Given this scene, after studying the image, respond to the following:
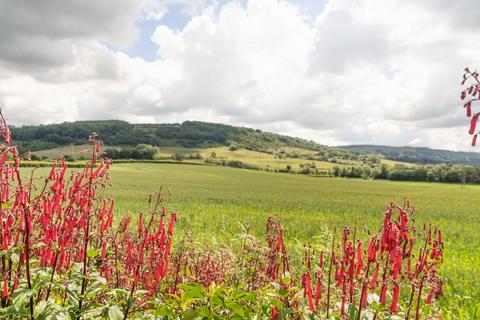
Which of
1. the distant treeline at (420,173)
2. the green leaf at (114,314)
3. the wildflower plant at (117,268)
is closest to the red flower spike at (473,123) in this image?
the wildflower plant at (117,268)

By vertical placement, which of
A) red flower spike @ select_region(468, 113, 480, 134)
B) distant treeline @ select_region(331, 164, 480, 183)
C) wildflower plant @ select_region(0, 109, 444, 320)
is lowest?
distant treeline @ select_region(331, 164, 480, 183)

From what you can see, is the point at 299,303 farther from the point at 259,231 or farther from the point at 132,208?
the point at 132,208

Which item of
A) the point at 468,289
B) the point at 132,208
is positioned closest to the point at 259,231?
the point at 468,289

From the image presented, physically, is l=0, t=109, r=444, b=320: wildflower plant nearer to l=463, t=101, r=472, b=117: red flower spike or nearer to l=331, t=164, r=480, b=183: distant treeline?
l=463, t=101, r=472, b=117: red flower spike

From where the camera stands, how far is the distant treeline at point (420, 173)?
431 feet

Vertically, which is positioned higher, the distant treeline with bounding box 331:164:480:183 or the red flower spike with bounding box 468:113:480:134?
the red flower spike with bounding box 468:113:480:134

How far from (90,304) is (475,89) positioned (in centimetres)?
364

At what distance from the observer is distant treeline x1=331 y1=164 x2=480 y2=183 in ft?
431

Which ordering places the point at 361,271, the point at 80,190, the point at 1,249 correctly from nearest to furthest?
the point at 1,249
the point at 80,190
the point at 361,271

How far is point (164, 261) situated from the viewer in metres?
3.75

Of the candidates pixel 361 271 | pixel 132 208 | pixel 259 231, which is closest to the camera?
pixel 361 271

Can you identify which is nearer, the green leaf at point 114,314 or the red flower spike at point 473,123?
the green leaf at point 114,314

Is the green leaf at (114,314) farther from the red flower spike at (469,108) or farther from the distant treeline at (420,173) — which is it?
the distant treeline at (420,173)

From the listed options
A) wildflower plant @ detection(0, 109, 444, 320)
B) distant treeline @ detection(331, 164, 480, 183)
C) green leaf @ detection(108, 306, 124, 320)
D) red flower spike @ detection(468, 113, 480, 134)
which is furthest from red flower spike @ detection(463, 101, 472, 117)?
distant treeline @ detection(331, 164, 480, 183)
